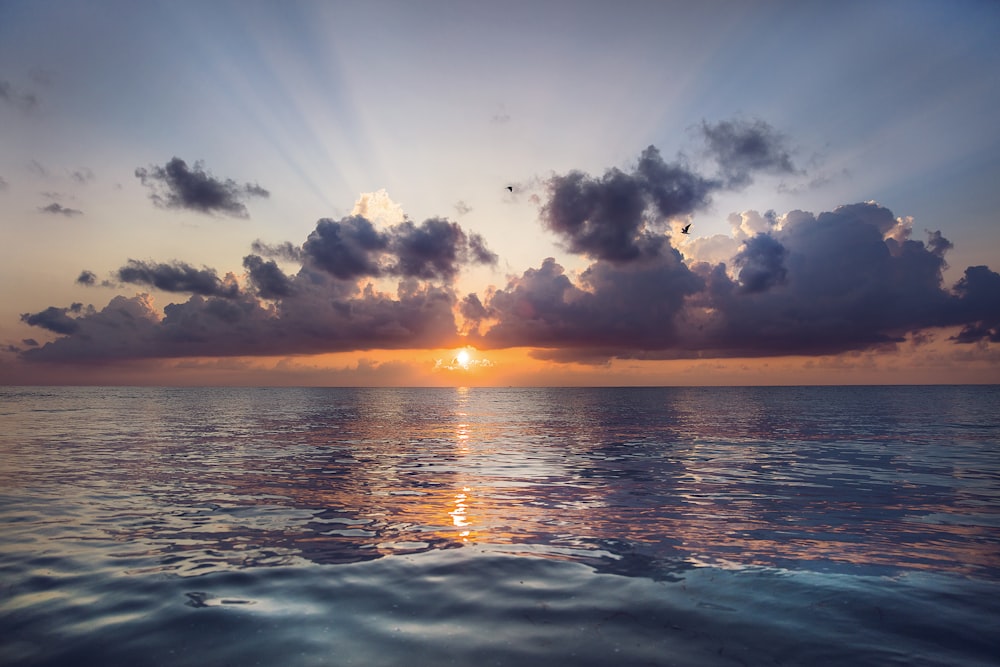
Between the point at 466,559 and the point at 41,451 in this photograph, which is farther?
the point at 41,451

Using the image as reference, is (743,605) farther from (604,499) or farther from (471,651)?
(604,499)

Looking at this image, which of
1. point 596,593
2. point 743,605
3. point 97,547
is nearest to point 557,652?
point 596,593

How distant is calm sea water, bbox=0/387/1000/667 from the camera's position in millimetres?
9781

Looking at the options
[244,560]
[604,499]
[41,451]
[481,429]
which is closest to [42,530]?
[244,560]

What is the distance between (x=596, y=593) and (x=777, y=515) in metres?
12.2

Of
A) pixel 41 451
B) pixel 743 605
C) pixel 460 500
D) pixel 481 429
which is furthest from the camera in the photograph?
pixel 481 429

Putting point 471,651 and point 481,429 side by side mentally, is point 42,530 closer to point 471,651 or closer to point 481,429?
point 471,651

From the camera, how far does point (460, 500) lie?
2378cm

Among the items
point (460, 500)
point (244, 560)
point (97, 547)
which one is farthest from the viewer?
point (460, 500)

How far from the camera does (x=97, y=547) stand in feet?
52.4

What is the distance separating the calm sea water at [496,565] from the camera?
978cm

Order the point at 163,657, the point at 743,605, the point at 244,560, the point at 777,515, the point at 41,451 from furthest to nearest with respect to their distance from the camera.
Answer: the point at 41,451 < the point at 777,515 < the point at 244,560 < the point at 743,605 < the point at 163,657

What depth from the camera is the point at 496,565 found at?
14.4 m

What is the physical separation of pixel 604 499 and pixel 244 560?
583 inches
